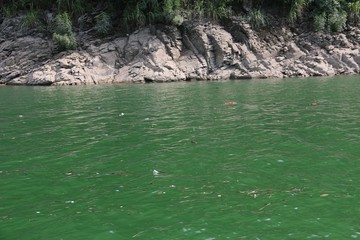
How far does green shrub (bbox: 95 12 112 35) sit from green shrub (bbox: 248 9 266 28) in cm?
1063

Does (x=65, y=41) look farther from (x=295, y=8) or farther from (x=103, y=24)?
(x=295, y=8)

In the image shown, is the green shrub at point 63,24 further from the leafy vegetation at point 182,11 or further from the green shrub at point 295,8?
the green shrub at point 295,8

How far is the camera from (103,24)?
31656mm

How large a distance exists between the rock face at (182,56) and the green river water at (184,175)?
1518 centimetres

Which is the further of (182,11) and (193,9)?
(193,9)

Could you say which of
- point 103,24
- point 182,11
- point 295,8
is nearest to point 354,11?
point 295,8

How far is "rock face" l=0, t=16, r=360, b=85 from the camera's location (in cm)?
2895

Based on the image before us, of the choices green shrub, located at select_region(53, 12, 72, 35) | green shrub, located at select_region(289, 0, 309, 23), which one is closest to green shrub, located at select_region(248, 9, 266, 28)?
green shrub, located at select_region(289, 0, 309, 23)

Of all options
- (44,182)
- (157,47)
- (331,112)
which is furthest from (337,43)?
(44,182)

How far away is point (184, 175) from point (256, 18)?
2663 cm

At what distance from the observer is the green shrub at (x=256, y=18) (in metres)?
31.9

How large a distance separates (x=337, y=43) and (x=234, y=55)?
766cm

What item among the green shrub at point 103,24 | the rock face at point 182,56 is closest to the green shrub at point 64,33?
the rock face at point 182,56

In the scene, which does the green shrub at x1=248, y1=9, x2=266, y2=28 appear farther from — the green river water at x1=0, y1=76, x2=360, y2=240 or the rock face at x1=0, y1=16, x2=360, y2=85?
the green river water at x1=0, y1=76, x2=360, y2=240
